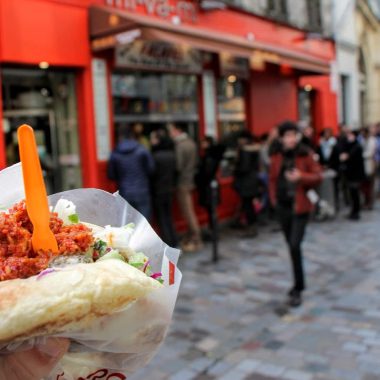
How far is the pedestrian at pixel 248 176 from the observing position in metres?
9.80

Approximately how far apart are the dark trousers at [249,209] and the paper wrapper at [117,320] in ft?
27.2

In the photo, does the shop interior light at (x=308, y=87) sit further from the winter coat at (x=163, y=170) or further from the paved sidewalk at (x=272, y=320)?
the winter coat at (x=163, y=170)

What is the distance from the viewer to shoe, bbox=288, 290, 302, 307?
19.2 feet

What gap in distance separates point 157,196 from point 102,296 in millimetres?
6961

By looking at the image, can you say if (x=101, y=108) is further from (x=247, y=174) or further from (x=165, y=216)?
(x=247, y=174)

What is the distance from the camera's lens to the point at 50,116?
26.2 feet

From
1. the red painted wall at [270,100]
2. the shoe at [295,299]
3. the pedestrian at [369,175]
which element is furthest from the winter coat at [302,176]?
the pedestrian at [369,175]

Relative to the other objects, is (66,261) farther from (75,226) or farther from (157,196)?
(157,196)

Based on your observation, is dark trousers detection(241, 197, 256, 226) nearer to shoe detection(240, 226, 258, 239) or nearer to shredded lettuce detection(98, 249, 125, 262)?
shoe detection(240, 226, 258, 239)

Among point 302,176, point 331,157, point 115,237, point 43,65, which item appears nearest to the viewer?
point 115,237

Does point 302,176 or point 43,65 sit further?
point 43,65

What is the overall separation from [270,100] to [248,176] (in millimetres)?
3609

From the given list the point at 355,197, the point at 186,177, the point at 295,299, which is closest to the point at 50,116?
the point at 186,177

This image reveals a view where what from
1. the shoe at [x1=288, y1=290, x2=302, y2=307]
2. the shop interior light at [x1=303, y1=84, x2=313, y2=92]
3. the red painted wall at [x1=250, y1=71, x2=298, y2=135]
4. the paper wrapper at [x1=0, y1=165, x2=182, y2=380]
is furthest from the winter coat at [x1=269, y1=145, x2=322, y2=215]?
the shop interior light at [x1=303, y1=84, x2=313, y2=92]
